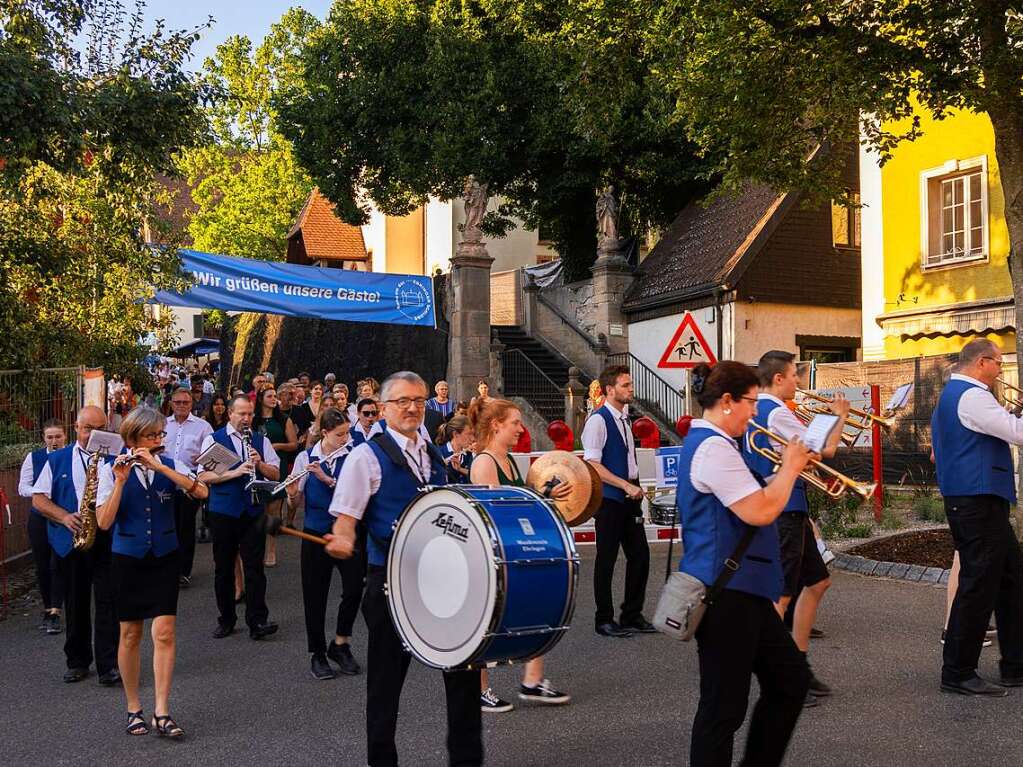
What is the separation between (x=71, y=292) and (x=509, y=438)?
11515mm

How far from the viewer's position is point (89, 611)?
787cm

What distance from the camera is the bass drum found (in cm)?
448

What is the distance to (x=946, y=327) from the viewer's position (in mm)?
18719

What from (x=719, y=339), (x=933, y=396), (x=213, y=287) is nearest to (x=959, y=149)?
(x=933, y=396)

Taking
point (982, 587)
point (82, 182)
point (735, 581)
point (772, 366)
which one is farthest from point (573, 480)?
point (82, 182)

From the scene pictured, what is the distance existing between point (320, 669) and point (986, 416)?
14.7 feet

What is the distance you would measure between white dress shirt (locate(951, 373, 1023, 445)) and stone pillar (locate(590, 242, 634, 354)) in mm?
20710

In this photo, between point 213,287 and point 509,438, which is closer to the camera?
point 509,438

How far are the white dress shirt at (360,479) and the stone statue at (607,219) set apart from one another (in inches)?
891

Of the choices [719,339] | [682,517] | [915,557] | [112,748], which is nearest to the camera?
[682,517]

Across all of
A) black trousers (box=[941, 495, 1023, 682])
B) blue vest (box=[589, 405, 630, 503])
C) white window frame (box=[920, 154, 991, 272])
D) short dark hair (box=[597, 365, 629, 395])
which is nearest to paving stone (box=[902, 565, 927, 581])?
blue vest (box=[589, 405, 630, 503])

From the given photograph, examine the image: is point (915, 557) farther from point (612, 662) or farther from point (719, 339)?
point (719, 339)

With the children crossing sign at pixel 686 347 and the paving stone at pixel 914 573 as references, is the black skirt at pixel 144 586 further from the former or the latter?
the children crossing sign at pixel 686 347

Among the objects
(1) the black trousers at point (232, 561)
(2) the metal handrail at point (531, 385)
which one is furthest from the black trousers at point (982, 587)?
(2) the metal handrail at point (531, 385)
